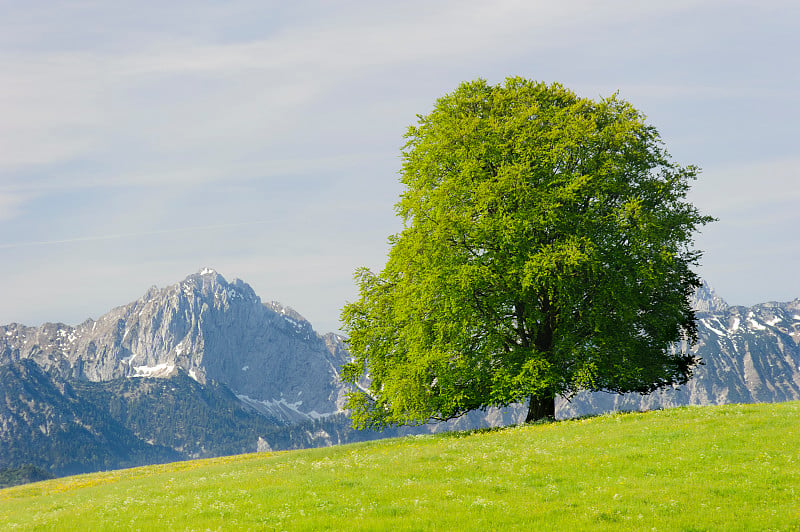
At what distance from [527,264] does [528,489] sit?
1656 cm

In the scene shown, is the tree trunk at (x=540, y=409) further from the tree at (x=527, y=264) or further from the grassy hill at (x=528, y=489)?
the grassy hill at (x=528, y=489)

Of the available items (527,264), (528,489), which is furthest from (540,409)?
(528,489)

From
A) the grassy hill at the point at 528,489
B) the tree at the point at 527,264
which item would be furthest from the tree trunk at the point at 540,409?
the grassy hill at the point at 528,489

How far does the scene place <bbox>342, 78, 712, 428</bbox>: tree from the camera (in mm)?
37469

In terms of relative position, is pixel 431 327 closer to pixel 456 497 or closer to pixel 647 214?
pixel 647 214

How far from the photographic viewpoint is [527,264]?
1420 inches

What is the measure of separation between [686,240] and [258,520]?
31872 millimetres

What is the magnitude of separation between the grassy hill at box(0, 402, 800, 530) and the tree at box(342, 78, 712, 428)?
5.81 m

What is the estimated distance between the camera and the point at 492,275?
36.7m

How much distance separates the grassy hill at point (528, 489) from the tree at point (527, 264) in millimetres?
5809

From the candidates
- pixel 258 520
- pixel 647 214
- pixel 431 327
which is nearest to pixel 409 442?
pixel 431 327

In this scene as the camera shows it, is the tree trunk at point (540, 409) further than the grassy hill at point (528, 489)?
Yes

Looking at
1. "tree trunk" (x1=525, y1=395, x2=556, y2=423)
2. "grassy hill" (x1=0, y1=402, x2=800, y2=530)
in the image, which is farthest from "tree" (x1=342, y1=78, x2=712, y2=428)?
"grassy hill" (x1=0, y1=402, x2=800, y2=530)

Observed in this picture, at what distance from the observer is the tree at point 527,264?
37.5m
